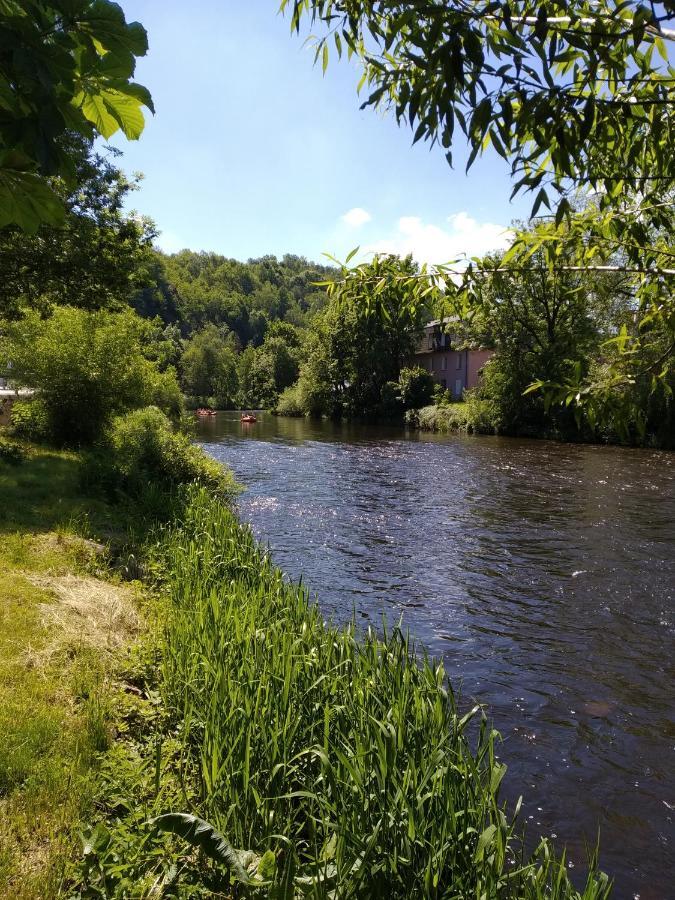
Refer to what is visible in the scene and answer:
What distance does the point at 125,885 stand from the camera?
9.29ft

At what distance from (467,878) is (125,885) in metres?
1.72

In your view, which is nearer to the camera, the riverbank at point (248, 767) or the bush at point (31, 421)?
the riverbank at point (248, 767)

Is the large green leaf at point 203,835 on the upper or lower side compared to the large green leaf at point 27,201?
lower

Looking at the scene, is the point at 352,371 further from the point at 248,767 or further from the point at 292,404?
the point at 248,767

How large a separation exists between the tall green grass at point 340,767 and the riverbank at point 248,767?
16mm

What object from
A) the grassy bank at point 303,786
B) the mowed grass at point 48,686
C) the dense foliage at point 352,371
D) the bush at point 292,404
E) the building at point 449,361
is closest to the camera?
the grassy bank at point 303,786

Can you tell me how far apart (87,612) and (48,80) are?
5924mm

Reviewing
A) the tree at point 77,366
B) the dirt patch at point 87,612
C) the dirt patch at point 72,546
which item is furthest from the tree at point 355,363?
the dirt patch at point 87,612

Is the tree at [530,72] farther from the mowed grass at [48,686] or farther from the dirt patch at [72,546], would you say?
the dirt patch at [72,546]

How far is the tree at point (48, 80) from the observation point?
1.20 meters

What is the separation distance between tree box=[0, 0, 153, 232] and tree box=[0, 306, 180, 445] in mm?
15697

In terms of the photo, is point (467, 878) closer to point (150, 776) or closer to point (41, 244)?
point (150, 776)

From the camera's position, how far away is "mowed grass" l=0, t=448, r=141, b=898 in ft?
10.3

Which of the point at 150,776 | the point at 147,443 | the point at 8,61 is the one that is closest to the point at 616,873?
the point at 150,776
